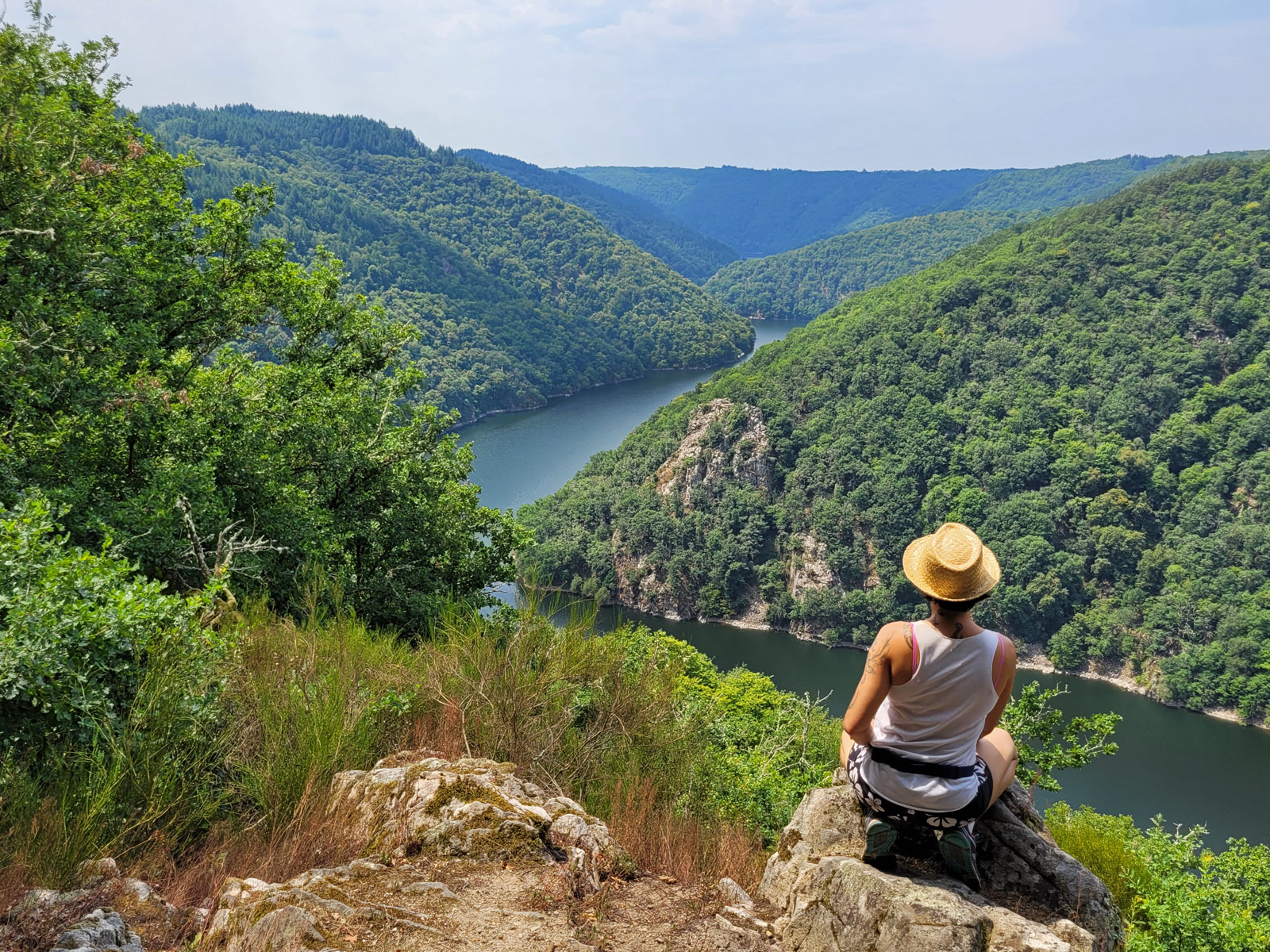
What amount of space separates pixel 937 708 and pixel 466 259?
149m

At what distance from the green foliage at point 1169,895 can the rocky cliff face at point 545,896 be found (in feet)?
23.0

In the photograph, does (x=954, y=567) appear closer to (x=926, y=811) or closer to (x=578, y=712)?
(x=926, y=811)

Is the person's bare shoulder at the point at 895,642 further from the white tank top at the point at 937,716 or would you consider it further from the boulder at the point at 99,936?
the boulder at the point at 99,936

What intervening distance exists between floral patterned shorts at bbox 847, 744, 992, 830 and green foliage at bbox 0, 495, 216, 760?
8.43 feet

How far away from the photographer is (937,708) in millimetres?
2588

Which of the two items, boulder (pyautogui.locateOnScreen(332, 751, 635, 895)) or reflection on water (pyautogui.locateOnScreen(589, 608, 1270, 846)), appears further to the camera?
reflection on water (pyautogui.locateOnScreen(589, 608, 1270, 846))

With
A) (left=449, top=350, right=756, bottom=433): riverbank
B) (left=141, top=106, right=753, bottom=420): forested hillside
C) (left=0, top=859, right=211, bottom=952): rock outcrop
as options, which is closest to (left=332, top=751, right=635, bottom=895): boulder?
(left=0, top=859, right=211, bottom=952): rock outcrop

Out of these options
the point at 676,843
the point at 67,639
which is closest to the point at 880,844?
the point at 676,843

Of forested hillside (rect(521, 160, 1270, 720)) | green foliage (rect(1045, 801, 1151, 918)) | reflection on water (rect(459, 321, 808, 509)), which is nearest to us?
green foliage (rect(1045, 801, 1151, 918))

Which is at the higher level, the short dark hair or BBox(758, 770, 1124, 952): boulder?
the short dark hair

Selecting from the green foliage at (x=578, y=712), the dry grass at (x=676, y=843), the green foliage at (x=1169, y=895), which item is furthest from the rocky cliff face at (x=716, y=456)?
the dry grass at (x=676, y=843)

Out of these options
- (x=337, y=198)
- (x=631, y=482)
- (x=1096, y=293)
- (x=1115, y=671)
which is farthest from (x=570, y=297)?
(x=1115, y=671)

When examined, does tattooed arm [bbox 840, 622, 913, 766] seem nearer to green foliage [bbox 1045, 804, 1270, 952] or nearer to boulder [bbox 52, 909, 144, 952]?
boulder [bbox 52, 909, 144, 952]

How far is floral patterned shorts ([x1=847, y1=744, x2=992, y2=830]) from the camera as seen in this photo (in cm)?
268
